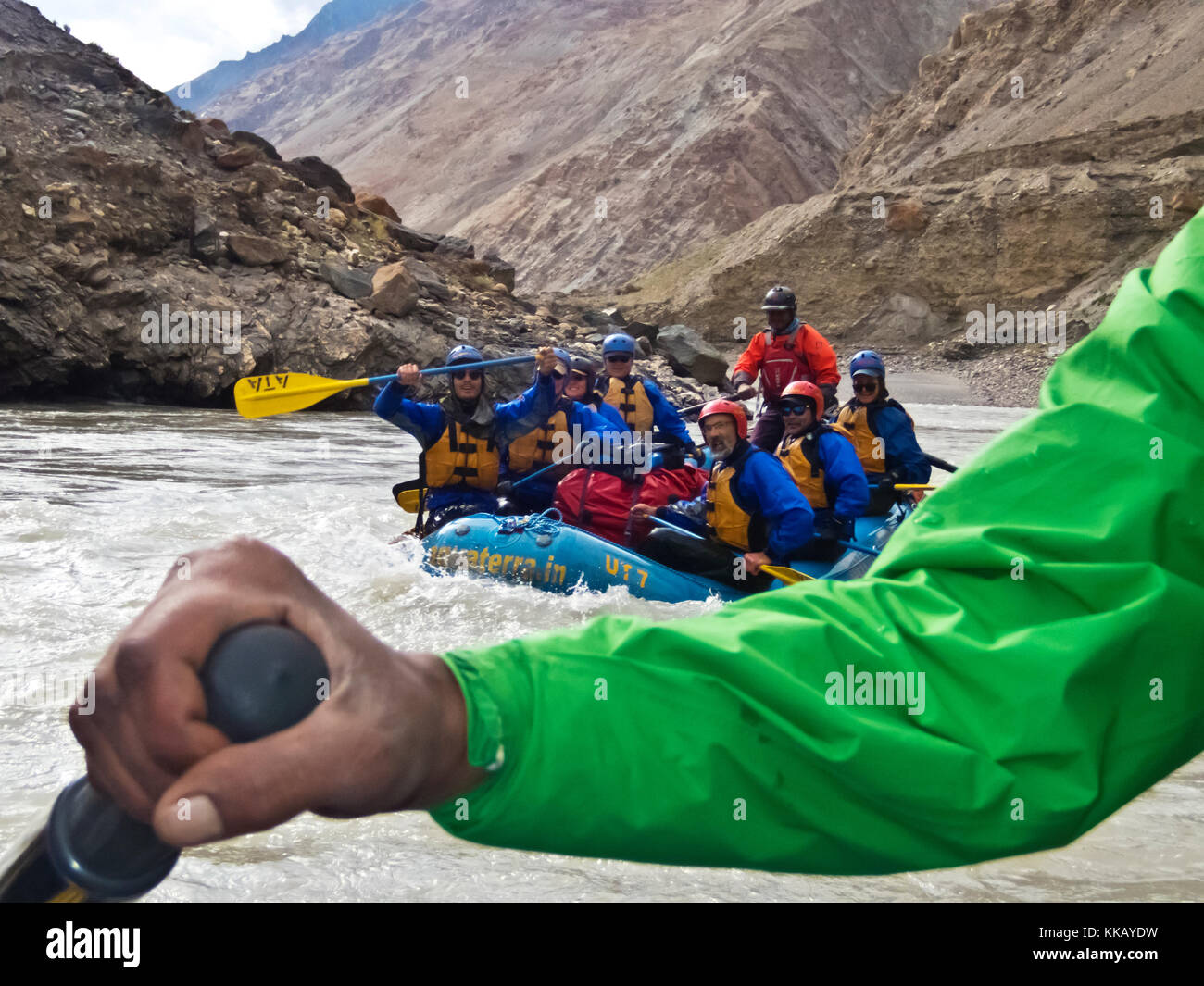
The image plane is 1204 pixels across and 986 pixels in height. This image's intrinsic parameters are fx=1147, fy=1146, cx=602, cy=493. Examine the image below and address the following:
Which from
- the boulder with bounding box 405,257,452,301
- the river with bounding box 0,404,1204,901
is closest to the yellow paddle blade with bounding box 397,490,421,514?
the river with bounding box 0,404,1204,901

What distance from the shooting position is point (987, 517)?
2.33 ft

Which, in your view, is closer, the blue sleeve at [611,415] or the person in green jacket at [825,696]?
the person in green jacket at [825,696]

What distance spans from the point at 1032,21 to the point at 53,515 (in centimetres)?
4240

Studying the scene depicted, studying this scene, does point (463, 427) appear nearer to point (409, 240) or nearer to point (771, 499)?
point (771, 499)

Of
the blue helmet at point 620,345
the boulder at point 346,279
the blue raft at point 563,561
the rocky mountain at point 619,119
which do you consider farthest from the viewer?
the rocky mountain at point 619,119

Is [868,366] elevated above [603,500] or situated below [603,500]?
above

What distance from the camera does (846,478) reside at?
6.64 metres

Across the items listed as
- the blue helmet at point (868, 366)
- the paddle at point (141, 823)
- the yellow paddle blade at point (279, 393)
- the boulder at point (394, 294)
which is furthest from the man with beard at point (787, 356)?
the boulder at point (394, 294)

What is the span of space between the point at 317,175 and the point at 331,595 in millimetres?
22368

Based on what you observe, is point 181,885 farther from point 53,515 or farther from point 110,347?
point 110,347

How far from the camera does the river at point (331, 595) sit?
288 centimetres

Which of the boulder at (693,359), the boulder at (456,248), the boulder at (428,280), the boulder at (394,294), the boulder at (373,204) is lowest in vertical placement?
the boulder at (693,359)

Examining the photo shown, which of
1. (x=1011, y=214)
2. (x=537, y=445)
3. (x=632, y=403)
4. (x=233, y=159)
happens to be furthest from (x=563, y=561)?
(x=1011, y=214)

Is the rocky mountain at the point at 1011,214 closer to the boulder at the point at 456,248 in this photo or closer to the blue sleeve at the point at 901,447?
the boulder at the point at 456,248
